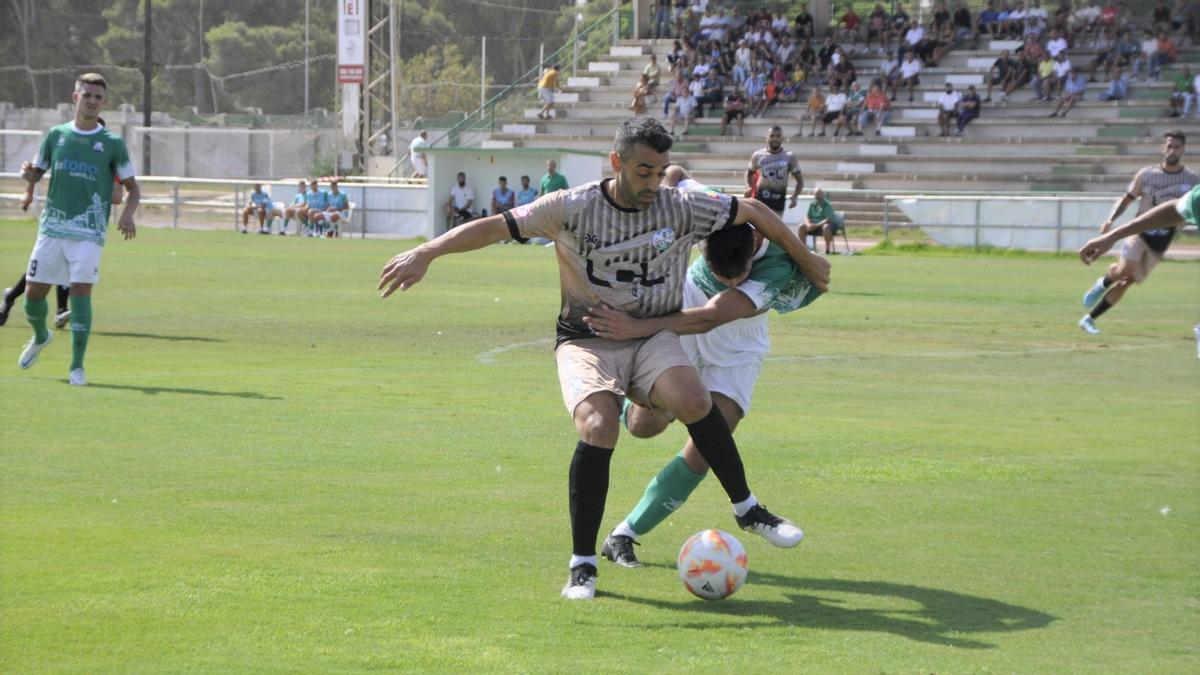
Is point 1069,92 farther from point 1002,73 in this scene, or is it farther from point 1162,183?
point 1162,183

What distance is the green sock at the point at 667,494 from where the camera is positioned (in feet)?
21.7

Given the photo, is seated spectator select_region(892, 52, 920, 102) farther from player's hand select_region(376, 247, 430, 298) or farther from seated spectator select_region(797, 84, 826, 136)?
player's hand select_region(376, 247, 430, 298)

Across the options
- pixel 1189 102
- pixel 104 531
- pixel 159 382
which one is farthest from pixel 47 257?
pixel 1189 102

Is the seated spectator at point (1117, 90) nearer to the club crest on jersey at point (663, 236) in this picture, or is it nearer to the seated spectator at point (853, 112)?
the seated spectator at point (853, 112)

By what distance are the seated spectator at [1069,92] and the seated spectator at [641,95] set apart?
38.9 feet

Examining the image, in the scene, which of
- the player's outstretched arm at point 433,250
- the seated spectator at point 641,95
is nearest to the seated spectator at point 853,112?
the seated spectator at point 641,95

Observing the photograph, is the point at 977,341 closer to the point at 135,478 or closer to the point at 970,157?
the point at 135,478

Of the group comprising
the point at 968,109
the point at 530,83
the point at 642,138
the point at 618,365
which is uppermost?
the point at 530,83

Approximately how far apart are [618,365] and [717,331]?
787 mm

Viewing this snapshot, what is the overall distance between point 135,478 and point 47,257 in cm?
495

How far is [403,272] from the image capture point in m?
6.11

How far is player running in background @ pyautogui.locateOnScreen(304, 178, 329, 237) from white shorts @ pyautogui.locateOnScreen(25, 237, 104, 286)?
29.6m

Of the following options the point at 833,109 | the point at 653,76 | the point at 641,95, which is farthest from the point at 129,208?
the point at 653,76

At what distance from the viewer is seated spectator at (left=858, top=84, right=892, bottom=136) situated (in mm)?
46344
